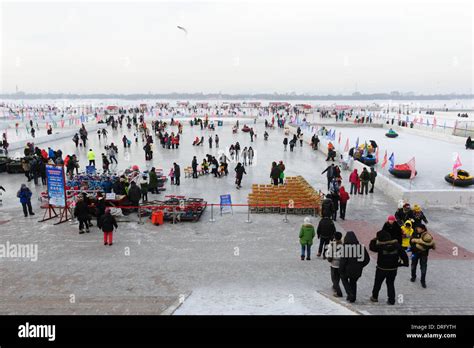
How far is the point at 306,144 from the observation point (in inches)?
1253

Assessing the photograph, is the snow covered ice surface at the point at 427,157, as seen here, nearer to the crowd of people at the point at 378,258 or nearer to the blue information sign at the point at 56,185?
the crowd of people at the point at 378,258

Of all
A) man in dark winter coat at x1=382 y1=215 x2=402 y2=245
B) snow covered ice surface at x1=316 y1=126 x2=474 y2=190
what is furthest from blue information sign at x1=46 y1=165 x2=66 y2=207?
snow covered ice surface at x1=316 y1=126 x2=474 y2=190

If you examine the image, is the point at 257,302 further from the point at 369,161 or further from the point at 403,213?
the point at 369,161

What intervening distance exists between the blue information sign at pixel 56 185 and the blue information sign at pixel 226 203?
17.4 feet

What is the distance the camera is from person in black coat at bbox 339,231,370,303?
5.79m

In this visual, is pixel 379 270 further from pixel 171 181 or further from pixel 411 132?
pixel 411 132

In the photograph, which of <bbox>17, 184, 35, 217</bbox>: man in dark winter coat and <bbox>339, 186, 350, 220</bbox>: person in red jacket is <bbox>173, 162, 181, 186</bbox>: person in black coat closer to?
<bbox>17, 184, 35, 217</bbox>: man in dark winter coat

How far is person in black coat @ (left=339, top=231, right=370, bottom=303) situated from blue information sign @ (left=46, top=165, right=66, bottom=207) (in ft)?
30.9

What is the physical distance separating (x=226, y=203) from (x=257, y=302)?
6.43 m

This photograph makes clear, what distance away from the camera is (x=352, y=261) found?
590 centimetres

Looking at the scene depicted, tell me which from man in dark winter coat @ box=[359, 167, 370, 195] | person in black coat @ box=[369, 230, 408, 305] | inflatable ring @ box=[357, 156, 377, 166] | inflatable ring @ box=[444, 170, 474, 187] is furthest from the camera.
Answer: inflatable ring @ box=[357, 156, 377, 166]

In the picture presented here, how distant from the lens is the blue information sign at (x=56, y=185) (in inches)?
456

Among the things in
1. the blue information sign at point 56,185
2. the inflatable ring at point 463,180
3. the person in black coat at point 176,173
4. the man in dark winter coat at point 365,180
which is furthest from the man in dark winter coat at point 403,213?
the blue information sign at point 56,185
